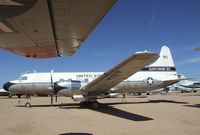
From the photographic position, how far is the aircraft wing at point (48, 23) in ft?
9.67

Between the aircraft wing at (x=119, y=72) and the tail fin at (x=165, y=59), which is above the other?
the tail fin at (x=165, y=59)

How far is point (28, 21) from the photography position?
354 cm

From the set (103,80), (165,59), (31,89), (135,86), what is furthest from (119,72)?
(165,59)

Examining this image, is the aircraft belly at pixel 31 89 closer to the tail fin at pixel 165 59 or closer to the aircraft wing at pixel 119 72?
the aircraft wing at pixel 119 72

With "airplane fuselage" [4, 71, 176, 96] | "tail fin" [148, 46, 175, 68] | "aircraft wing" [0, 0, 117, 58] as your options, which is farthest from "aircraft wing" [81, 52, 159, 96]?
"aircraft wing" [0, 0, 117, 58]

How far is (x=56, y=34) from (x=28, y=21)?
2.21 ft

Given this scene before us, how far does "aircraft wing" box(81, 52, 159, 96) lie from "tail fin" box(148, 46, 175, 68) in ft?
34.2

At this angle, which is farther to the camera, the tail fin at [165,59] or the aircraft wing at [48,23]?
the tail fin at [165,59]

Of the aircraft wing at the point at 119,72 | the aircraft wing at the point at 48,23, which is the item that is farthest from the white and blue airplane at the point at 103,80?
the aircraft wing at the point at 48,23

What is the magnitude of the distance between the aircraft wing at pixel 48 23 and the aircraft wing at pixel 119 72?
38.0 feet

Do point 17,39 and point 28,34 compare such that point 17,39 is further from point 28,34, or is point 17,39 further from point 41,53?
point 41,53

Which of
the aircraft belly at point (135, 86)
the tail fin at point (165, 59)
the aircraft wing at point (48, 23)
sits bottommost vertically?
the aircraft wing at point (48, 23)

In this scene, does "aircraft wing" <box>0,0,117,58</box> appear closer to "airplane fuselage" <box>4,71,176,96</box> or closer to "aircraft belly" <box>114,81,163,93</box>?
"airplane fuselage" <box>4,71,176,96</box>

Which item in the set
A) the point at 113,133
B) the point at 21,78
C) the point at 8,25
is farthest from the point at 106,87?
the point at 8,25
